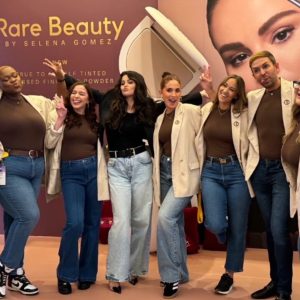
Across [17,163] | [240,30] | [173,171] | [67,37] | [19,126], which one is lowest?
[173,171]

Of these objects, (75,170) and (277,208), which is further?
(75,170)

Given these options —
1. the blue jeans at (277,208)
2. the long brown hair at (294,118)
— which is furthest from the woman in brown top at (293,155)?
the blue jeans at (277,208)

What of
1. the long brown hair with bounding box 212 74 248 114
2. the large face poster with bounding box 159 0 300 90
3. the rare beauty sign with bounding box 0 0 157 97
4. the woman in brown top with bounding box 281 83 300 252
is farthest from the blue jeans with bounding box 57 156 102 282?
the large face poster with bounding box 159 0 300 90

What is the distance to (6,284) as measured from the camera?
137 inches

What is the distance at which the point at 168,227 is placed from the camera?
10.6 feet

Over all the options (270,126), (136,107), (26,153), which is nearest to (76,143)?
(26,153)

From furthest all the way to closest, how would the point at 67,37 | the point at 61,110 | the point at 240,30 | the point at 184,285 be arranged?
the point at 67,37 → the point at 240,30 → the point at 184,285 → the point at 61,110

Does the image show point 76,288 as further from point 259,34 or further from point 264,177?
point 259,34

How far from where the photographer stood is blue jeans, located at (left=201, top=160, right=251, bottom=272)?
3141 millimetres

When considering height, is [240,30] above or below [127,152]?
above

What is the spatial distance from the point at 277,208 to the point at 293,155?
0.39 m

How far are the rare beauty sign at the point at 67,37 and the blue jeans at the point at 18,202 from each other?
1.74 m

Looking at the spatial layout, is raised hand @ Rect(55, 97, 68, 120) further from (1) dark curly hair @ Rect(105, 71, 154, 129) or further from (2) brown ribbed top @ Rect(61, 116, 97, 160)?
(1) dark curly hair @ Rect(105, 71, 154, 129)

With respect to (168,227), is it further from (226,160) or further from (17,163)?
(17,163)
